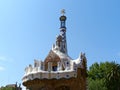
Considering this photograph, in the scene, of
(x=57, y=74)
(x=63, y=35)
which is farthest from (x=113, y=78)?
(x=57, y=74)

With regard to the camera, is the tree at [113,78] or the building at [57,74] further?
the tree at [113,78]

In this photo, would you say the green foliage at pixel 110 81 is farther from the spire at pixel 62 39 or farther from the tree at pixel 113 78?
the spire at pixel 62 39

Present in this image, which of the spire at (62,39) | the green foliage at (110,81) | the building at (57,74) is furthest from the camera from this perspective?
the green foliage at (110,81)

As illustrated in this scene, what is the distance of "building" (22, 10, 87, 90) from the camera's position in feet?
100.0

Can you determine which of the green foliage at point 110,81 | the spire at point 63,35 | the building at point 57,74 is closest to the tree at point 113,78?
the green foliage at point 110,81

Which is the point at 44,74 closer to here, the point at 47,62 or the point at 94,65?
the point at 47,62

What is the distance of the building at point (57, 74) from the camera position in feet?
100.0

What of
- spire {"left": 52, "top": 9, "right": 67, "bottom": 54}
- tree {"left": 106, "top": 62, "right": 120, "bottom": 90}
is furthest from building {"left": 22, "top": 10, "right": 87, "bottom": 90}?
tree {"left": 106, "top": 62, "right": 120, "bottom": 90}

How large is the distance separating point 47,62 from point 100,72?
75.8ft

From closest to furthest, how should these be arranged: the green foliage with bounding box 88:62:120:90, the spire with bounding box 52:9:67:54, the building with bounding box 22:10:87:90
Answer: the building with bounding box 22:10:87:90, the spire with bounding box 52:9:67:54, the green foliage with bounding box 88:62:120:90

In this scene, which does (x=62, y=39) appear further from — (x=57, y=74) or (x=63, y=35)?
(x=57, y=74)

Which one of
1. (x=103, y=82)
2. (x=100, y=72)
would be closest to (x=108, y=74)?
(x=103, y=82)

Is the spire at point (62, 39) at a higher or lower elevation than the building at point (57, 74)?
higher

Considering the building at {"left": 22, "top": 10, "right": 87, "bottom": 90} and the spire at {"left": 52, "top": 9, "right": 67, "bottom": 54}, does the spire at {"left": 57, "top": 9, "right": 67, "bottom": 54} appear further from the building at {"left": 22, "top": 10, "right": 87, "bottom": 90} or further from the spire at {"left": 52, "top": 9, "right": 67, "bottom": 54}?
the building at {"left": 22, "top": 10, "right": 87, "bottom": 90}
